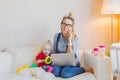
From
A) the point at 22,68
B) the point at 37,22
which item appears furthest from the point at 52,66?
the point at 37,22

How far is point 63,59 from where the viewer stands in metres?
2.29

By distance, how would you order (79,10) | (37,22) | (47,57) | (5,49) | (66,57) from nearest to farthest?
(66,57) < (47,57) < (5,49) < (37,22) < (79,10)

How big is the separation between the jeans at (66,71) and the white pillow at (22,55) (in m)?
0.38

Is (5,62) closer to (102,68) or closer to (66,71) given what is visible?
(66,71)

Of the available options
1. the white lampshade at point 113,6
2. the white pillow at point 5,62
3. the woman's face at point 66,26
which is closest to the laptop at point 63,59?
the woman's face at point 66,26

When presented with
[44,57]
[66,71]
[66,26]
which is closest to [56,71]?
[66,71]

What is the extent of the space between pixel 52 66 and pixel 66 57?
202 mm

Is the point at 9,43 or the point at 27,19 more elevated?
the point at 27,19

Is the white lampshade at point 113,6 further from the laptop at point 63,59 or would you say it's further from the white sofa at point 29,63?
the laptop at point 63,59

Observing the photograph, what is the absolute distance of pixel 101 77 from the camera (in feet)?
7.47

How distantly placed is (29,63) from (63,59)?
455mm

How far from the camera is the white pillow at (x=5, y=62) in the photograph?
2.32 m

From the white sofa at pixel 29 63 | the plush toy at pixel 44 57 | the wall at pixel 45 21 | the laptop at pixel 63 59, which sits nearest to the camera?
the white sofa at pixel 29 63

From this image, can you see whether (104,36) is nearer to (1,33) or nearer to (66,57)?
(66,57)
